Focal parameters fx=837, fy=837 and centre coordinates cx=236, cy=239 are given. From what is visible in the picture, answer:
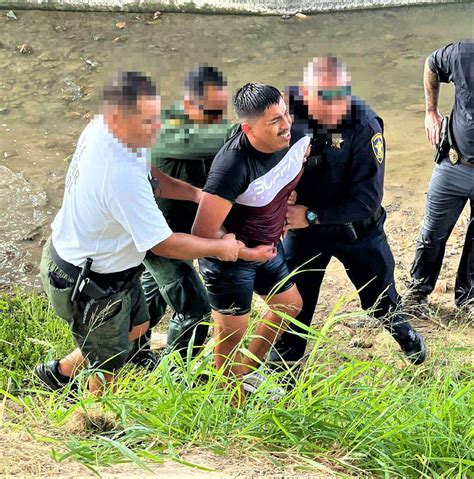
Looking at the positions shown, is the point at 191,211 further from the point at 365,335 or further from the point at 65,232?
the point at 365,335

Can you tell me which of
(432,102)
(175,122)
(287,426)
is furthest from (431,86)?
(287,426)

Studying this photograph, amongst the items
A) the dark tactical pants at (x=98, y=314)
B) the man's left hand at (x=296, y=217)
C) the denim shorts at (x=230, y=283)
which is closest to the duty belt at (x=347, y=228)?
the man's left hand at (x=296, y=217)

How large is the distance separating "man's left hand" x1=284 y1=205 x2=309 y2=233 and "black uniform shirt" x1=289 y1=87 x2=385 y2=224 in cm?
5

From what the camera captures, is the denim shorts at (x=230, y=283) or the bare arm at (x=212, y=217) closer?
the bare arm at (x=212, y=217)

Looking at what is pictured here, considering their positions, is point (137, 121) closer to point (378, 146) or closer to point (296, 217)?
point (296, 217)

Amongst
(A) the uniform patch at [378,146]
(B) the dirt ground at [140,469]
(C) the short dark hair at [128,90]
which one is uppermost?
(C) the short dark hair at [128,90]

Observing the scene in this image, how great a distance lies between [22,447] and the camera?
8.75 ft

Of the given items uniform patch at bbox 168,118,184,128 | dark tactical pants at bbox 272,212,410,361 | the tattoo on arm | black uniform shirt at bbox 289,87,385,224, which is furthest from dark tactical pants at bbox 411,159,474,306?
uniform patch at bbox 168,118,184,128

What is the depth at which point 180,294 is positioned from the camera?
3840 mm

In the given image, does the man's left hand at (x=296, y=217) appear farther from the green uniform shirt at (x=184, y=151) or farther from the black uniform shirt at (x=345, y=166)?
the green uniform shirt at (x=184, y=151)

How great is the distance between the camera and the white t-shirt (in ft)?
9.70

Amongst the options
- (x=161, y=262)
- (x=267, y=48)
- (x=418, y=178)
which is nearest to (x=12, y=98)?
(x=267, y=48)

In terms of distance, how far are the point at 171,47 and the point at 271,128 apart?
94.2 inches

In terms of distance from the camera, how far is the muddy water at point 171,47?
5.91 metres
